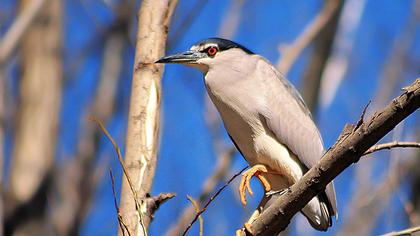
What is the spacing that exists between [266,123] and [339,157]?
1336mm

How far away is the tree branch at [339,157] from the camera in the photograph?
2.29 m

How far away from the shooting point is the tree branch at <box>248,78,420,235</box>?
2285 millimetres

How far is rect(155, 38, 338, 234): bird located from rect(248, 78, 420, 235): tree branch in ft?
2.70

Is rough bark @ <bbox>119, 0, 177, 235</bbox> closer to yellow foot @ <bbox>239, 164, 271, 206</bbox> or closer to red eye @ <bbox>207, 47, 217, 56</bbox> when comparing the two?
yellow foot @ <bbox>239, 164, 271, 206</bbox>

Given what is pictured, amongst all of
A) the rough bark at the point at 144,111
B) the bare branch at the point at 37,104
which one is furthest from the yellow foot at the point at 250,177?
the bare branch at the point at 37,104

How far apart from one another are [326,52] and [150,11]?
2.91 m

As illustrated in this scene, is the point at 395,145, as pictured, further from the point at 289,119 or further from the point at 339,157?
the point at 289,119

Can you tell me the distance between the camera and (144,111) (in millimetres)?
3199

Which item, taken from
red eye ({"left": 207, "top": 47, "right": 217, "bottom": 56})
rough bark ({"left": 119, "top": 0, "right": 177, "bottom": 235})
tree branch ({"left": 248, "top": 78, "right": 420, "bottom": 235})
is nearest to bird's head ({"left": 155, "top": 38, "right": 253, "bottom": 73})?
red eye ({"left": 207, "top": 47, "right": 217, "bottom": 56})

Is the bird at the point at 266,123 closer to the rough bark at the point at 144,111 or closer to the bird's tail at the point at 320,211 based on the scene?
the bird's tail at the point at 320,211

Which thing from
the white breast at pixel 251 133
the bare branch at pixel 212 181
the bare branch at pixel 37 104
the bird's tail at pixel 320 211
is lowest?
the bird's tail at pixel 320 211

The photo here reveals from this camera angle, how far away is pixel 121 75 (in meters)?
6.52

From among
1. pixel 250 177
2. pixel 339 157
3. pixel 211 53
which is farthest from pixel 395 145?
pixel 211 53

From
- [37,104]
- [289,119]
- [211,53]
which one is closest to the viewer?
[289,119]
